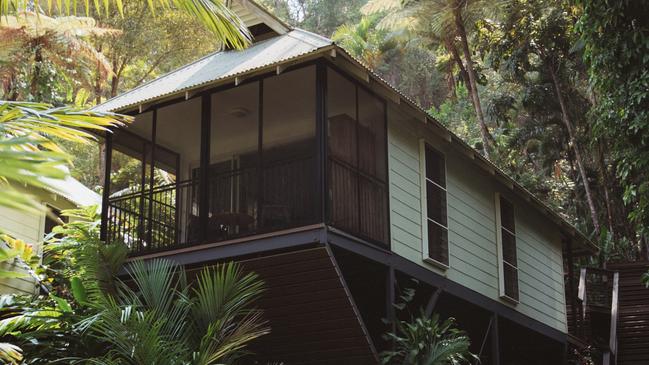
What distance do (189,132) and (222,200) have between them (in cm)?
177

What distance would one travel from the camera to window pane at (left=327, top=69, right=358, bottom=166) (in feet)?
39.6

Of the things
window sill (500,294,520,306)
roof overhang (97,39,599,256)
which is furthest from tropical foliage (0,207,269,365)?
window sill (500,294,520,306)

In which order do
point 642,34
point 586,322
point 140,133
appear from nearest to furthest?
point 642,34 → point 140,133 → point 586,322

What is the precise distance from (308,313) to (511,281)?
579 cm

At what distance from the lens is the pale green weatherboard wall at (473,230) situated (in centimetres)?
1234

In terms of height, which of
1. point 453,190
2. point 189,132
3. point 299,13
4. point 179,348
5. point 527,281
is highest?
point 299,13

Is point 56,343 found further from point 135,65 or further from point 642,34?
point 135,65

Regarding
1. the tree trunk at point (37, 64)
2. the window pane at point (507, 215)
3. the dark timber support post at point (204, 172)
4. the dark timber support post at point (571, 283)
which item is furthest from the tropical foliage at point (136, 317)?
the tree trunk at point (37, 64)

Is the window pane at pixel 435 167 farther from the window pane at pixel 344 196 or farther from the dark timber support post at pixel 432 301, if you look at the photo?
the window pane at pixel 344 196

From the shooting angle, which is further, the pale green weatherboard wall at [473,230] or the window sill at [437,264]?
the window sill at [437,264]

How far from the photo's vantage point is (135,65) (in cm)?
3244

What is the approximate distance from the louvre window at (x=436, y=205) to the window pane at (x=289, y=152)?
1921 mm

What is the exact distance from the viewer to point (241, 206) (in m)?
12.1

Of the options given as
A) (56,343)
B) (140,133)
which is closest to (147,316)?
(56,343)
